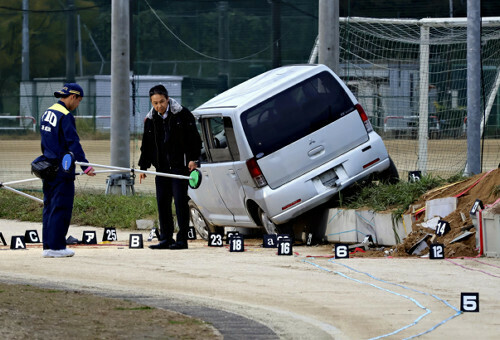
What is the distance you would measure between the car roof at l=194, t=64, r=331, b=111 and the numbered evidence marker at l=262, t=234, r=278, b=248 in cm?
160

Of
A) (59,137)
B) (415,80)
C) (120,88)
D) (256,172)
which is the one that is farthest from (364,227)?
(415,80)

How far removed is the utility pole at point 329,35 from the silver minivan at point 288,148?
131 inches

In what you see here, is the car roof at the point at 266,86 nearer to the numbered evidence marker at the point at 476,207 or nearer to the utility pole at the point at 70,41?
the numbered evidence marker at the point at 476,207

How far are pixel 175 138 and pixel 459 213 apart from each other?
3308 millimetres

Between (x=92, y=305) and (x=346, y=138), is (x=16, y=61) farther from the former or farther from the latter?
(x=92, y=305)

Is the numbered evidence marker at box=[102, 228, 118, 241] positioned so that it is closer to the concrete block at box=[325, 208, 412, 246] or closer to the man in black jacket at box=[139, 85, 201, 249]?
the man in black jacket at box=[139, 85, 201, 249]

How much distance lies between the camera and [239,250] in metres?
→ 13.3

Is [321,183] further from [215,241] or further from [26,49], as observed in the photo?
[26,49]

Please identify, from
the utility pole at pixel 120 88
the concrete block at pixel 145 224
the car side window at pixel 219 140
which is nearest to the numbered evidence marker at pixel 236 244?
the car side window at pixel 219 140

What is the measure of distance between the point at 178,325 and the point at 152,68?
51.2 ft

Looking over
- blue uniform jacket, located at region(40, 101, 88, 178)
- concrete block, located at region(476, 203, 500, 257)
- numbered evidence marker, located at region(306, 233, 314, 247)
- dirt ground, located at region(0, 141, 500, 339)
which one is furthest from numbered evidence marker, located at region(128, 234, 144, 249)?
concrete block, located at region(476, 203, 500, 257)

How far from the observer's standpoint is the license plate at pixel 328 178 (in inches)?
557

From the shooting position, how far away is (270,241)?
45.5 ft

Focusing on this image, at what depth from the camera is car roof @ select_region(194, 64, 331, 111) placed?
1418cm
